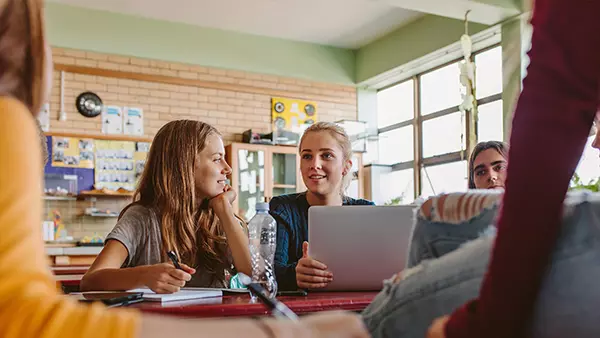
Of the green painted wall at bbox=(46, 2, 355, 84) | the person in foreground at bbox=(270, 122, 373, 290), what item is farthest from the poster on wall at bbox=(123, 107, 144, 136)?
the person in foreground at bbox=(270, 122, 373, 290)

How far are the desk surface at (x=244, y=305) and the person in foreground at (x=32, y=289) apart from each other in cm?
80

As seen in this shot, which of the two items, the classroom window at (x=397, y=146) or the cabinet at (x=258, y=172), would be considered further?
the classroom window at (x=397, y=146)

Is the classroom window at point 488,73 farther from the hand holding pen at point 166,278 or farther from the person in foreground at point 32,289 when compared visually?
the person in foreground at point 32,289

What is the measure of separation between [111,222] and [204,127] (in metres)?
4.19

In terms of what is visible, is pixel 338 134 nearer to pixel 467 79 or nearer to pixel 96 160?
pixel 467 79

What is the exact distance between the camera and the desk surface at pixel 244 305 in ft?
4.54

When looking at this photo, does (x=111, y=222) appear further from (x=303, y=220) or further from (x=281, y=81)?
(x=303, y=220)

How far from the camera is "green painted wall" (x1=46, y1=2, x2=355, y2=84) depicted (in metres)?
6.14

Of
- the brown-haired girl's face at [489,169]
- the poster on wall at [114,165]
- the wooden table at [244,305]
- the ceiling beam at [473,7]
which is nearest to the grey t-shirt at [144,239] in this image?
the wooden table at [244,305]

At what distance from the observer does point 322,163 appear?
2.61 meters

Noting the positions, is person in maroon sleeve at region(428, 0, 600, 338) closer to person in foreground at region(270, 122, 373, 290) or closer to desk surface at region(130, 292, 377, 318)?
desk surface at region(130, 292, 377, 318)

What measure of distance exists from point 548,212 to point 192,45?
6391 millimetres

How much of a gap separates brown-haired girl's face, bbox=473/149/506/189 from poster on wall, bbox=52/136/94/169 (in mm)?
4382

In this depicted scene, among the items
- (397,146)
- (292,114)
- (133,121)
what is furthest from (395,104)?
(133,121)
